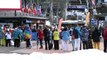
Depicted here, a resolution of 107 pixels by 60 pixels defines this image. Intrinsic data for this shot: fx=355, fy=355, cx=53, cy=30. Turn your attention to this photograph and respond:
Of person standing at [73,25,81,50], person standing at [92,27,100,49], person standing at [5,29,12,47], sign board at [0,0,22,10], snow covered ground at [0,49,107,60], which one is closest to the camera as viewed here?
snow covered ground at [0,49,107,60]

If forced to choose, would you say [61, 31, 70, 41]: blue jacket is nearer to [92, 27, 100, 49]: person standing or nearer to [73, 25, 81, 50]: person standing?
[73, 25, 81, 50]: person standing

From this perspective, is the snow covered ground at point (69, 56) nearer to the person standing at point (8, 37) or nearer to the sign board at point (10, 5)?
the sign board at point (10, 5)

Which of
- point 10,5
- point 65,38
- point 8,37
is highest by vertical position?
point 10,5

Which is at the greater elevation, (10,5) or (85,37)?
(10,5)

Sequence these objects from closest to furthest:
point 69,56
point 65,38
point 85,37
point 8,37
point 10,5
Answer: point 69,56
point 10,5
point 85,37
point 65,38
point 8,37

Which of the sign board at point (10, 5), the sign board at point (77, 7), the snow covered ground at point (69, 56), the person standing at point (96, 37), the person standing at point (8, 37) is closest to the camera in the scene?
the snow covered ground at point (69, 56)

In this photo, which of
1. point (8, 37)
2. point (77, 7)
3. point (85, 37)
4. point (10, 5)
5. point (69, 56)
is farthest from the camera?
point (77, 7)

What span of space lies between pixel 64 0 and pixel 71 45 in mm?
60384

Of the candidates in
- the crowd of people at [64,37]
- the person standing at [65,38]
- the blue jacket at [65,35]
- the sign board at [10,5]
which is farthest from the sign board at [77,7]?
the sign board at [10,5]

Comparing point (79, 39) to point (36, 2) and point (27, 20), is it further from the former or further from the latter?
point (36, 2)

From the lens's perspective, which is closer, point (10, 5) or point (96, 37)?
point (10, 5)

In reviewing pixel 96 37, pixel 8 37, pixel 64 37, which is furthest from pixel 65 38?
pixel 8 37

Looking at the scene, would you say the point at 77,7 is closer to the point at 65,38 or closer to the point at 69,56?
the point at 65,38

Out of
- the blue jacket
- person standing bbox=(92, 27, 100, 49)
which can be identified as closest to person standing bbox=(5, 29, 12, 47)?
the blue jacket
